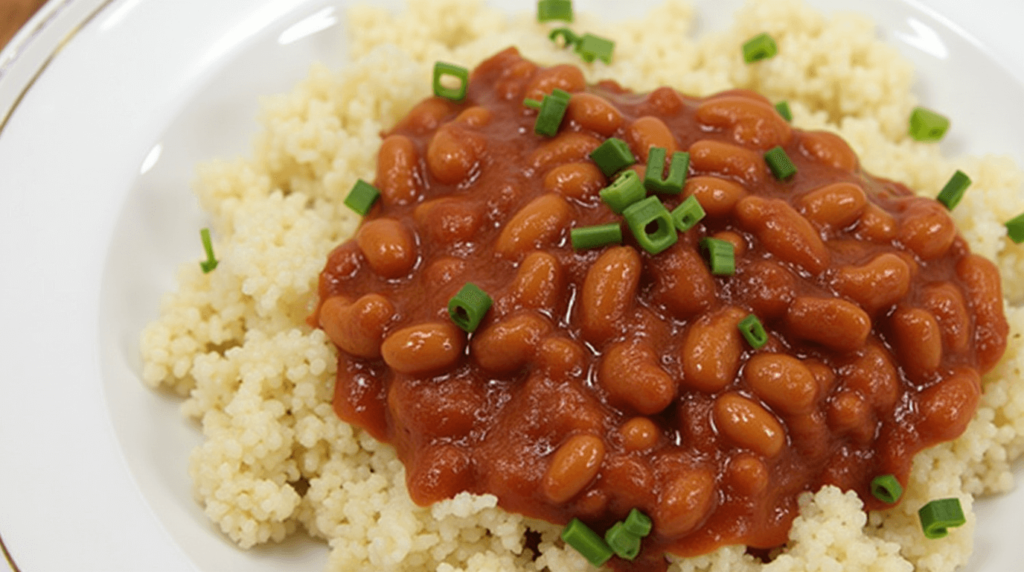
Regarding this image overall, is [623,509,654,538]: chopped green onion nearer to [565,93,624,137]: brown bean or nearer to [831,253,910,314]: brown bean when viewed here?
[831,253,910,314]: brown bean

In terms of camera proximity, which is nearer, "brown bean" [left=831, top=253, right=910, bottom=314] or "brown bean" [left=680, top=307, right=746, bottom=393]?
"brown bean" [left=680, top=307, right=746, bottom=393]

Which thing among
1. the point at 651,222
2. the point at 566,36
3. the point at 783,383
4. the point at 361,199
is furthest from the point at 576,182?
the point at 566,36

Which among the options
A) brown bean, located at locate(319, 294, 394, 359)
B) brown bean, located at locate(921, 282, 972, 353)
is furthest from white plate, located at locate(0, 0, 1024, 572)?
brown bean, located at locate(319, 294, 394, 359)

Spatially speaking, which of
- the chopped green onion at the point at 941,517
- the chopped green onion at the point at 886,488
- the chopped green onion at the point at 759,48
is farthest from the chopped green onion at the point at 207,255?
the chopped green onion at the point at 941,517

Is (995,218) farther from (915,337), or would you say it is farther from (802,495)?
(802,495)

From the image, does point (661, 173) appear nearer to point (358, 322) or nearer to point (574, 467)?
point (574, 467)

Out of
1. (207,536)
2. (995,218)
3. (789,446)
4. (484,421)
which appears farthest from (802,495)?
(207,536)
